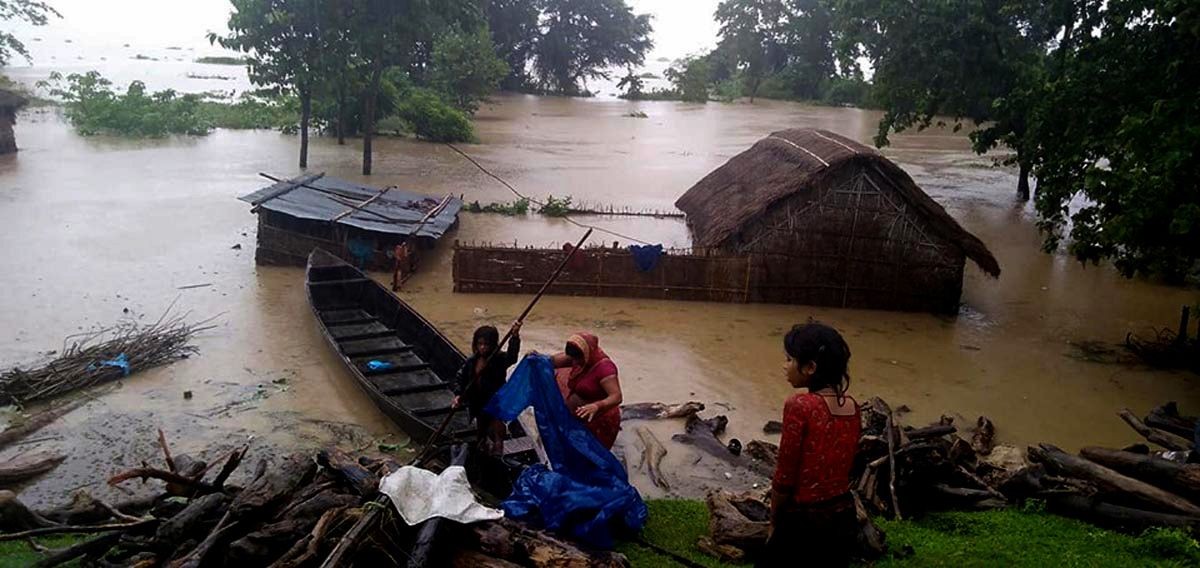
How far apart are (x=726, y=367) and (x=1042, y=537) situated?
16.7 feet

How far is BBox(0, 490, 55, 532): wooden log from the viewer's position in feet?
16.4

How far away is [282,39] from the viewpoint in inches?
745

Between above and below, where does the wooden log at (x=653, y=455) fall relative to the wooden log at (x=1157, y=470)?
below

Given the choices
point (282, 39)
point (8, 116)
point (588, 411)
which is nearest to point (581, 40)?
point (282, 39)

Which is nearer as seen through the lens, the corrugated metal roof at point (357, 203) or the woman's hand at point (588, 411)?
the woman's hand at point (588, 411)

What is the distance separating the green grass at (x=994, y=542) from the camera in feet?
15.4

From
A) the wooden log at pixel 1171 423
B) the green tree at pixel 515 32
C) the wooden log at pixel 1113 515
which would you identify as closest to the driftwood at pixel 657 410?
the wooden log at pixel 1113 515

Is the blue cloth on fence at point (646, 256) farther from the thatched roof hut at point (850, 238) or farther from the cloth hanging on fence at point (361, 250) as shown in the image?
the cloth hanging on fence at point (361, 250)

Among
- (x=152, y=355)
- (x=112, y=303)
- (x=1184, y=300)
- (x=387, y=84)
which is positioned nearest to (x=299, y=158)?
(x=387, y=84)

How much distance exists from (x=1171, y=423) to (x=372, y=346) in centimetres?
744

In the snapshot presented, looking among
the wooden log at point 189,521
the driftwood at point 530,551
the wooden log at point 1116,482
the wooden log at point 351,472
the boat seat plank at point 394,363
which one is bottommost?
the boat seat plank at point 394,363

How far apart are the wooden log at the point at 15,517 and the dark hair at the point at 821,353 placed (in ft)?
15.4

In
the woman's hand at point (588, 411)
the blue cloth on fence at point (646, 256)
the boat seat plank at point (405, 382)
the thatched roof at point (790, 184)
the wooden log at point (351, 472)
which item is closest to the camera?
the wooden log at point (351, 472)

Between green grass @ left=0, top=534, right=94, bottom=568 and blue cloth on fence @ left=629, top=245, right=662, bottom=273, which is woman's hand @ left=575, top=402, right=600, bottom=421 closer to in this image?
green grass @ left=0, top=534, right=94, bottom=568
